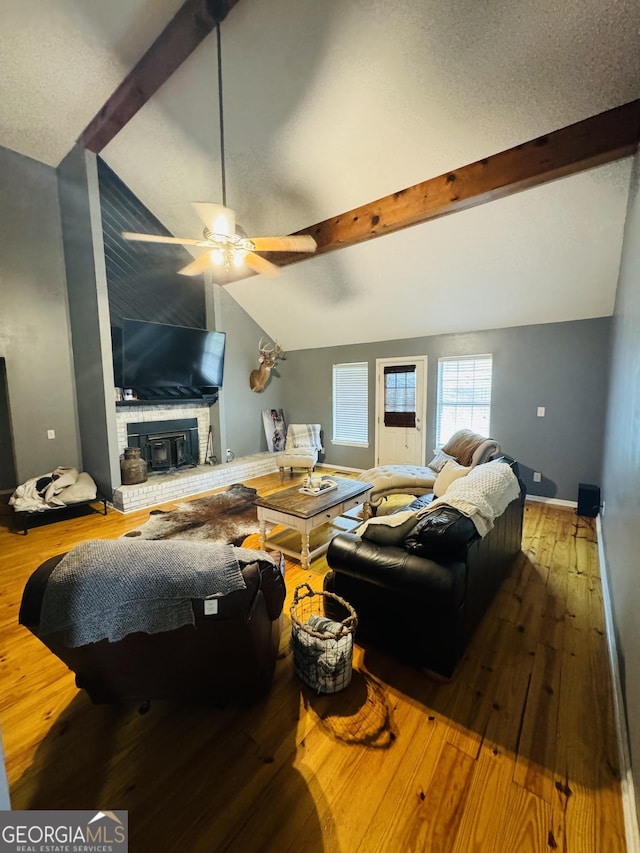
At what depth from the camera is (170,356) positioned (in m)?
4.75

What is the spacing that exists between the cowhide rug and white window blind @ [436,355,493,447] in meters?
3.08

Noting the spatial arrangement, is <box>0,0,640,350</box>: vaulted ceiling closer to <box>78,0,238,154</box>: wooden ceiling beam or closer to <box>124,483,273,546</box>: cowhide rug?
<box>78,0,238,154</box>: wooden ceiling beam

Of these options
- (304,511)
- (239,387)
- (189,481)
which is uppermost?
(239,387)

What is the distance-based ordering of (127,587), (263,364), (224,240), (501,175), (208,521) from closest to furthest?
1. (127,587)
2. (501,175)
3. (224,240)
4. (208,521)
5. (263,364)

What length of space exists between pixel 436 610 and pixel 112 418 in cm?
416

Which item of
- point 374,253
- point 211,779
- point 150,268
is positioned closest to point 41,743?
point 211,779

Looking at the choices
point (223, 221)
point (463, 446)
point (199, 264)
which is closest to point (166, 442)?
point (199, 264)

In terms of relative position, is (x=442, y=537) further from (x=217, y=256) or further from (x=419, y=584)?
(x=217, y=256)

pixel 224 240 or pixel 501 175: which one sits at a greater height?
pixel 501 175

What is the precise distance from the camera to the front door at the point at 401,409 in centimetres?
523

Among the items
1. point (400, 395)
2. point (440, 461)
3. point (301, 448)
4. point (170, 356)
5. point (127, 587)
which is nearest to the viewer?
point (127, 587)

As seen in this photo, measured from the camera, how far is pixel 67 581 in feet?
3.70

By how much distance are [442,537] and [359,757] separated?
97 cm

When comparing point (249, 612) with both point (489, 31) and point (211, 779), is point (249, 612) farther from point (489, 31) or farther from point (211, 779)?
point (489, 31)
